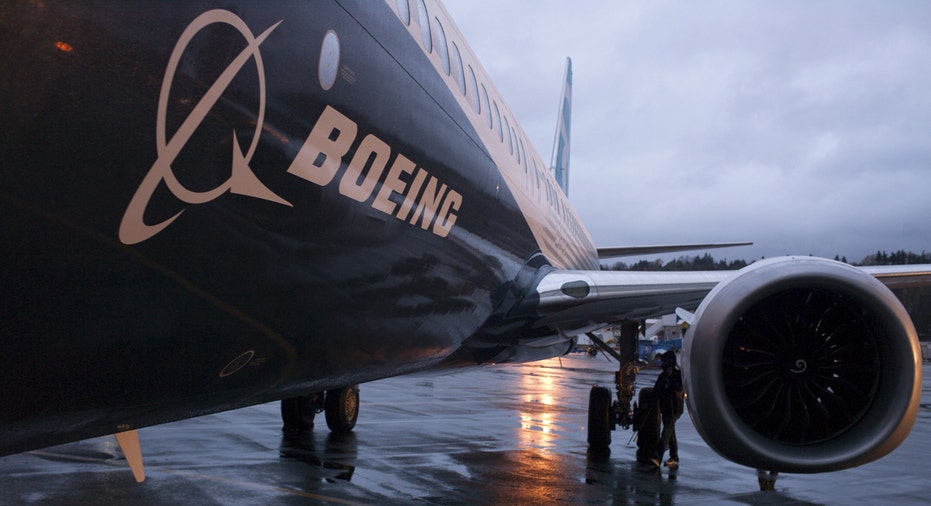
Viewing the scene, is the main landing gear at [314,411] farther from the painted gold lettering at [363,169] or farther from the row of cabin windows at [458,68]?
the painted gold lettering at [363,169]

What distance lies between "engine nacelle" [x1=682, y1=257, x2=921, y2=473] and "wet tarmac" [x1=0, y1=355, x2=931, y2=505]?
257cm

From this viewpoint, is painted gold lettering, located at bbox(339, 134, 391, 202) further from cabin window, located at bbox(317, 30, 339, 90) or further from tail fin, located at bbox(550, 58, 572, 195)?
tail fin, located at bbox(550, 58, 572, 195)

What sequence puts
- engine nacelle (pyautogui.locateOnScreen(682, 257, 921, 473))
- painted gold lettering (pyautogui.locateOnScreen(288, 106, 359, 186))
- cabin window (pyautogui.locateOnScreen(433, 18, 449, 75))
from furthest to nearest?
cabin window (pyautogui.locateOnScreen(433, 18, 449, 75)) → engine nacelle (pyautogui.locateOnScreen(682, 257, 921, 473)) → painted gold lettering (pyautogui.locateOnScreen(288, 106, 359, 186))

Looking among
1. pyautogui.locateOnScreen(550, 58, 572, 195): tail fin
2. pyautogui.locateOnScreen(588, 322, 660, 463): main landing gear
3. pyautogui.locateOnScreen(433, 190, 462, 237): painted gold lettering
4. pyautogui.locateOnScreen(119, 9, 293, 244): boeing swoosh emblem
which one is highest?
pyautogui.locateOnScreen(550, 58, 572, 195): tail fin

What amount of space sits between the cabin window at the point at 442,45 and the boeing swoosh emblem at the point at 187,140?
2487 millimetres

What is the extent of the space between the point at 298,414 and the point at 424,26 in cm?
744

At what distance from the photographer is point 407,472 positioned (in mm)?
8117

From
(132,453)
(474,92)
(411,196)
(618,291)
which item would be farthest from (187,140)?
(618,291)

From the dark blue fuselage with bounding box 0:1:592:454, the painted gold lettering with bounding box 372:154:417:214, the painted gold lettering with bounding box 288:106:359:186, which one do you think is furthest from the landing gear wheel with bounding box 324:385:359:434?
the painted gold lettering with bounding box 288:106:359:186

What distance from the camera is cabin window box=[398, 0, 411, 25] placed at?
3863 mm

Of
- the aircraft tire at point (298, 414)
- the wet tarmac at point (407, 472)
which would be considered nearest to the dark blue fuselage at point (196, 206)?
the wet tarmac at point (407, 472)

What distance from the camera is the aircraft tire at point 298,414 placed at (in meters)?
10.8

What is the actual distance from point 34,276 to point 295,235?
1.00m

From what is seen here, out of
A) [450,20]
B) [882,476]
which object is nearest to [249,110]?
[450,20]
